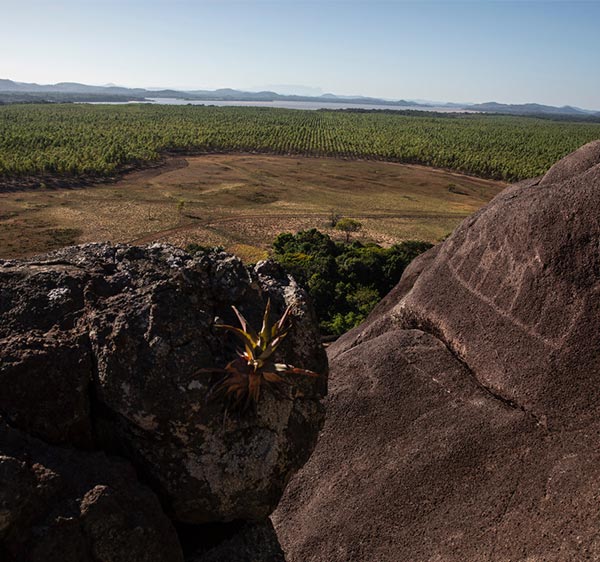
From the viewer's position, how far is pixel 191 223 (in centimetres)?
6850

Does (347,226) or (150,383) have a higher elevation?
(150,383)

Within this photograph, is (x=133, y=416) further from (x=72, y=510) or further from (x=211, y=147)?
(x=211, y=147)

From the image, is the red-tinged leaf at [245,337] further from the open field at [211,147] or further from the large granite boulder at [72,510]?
the open field at [211,147]

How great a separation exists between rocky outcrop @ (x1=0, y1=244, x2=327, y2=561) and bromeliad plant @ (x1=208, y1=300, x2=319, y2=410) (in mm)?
257

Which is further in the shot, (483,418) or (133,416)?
(483,418)

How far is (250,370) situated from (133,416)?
1835mm

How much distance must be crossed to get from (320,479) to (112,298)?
949 centimetres

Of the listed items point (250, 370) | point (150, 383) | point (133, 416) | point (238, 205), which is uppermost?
point (250, 370)

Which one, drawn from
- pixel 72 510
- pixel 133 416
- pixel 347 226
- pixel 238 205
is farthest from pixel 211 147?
pixel 72 510

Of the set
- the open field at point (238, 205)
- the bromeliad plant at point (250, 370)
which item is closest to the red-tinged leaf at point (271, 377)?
the bromeliad plant at point (250, 370)

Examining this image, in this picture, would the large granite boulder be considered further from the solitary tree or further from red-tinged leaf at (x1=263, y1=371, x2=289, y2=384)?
the solitary tree

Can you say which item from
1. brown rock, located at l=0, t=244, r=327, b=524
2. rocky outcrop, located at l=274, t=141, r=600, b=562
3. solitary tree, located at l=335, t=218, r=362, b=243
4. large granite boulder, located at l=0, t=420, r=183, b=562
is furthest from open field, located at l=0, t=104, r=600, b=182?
large granite boulder, located at l=0, t=420, r=183, b=562

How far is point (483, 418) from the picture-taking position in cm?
1403

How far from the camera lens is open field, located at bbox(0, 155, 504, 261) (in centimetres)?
6259
